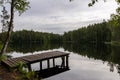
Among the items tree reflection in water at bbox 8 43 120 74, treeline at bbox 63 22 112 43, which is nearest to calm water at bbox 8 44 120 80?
tree reflection in water at bbox 8 43 120 74

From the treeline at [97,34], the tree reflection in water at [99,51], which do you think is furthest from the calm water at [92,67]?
the treeline at [97,34]

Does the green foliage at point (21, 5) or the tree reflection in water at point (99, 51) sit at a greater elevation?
the green foliage at point (21, 5)

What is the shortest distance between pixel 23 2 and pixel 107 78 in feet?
41.8

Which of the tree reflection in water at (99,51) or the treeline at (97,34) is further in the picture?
the treeline at (97,34)

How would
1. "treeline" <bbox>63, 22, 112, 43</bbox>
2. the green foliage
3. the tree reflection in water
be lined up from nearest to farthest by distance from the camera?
1. the green foliage
2. the tree reflection in water
3. "treeline" <bbox>63, 22, 112, 43</bbox>

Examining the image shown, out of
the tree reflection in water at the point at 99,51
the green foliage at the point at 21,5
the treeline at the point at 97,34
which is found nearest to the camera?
the green foliage at the point at 21,5

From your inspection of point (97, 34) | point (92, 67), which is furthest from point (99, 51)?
point (97, 34)

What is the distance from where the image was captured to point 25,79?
16906 mm

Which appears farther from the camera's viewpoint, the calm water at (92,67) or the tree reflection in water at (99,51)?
the tree reflection in water at (99,51)

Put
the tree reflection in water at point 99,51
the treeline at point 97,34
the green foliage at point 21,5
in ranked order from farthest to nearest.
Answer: the treeline at point 97,34 → the tree reflection in water at point 99,51 → the green foliage at point 21,5

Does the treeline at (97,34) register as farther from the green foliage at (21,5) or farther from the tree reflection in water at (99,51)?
Answer: the green foliage at (21,5)

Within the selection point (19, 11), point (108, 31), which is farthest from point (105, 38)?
point (19, 11)

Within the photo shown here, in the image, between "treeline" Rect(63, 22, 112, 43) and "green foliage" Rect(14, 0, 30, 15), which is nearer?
"green foliage" Rect(14, 0, 30, 15)

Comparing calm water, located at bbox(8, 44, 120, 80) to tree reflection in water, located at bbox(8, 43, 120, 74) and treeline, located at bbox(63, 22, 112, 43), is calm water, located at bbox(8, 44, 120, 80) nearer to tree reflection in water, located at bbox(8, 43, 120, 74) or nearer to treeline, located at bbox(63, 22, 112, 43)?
tree reflection in water, located at bbox(8, 43, 120, 74)
